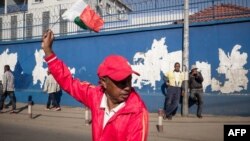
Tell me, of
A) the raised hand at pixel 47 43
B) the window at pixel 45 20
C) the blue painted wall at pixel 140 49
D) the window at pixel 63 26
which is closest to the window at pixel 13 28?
the blue painted wall at pixel 140 49

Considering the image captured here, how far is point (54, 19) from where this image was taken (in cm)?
1806

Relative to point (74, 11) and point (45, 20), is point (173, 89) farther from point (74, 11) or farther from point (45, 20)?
point (45, 20)

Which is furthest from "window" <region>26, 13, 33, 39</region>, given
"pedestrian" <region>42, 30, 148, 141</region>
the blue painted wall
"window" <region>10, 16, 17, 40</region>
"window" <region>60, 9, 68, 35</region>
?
"pedestrian" <region>42, 30, 148, 141</region>

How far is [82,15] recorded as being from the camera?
591 centimetres

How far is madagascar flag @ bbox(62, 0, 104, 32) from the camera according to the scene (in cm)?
549

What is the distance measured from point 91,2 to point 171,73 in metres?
10.9

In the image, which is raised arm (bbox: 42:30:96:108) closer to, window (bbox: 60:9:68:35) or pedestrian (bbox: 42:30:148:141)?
pedestrian (bbox: 42:30:148:141)

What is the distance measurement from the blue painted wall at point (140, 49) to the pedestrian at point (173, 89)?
1065mm

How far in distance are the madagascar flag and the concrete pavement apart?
12.0ft

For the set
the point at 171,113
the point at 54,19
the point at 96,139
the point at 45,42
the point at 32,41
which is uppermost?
the point at 54,19

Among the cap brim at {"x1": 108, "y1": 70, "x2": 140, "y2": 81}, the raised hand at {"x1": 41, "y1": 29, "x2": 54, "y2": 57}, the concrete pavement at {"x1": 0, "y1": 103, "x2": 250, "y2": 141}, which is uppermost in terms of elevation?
the raised hand at {"x1": 41, "y1": 29, "x2": 54, "y2": 57}

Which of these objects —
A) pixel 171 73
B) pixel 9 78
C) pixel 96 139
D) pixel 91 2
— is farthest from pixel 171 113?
pixel 91 2

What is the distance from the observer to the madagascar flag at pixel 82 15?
5488 millimetres

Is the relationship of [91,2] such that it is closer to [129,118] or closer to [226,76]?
[226,76]
